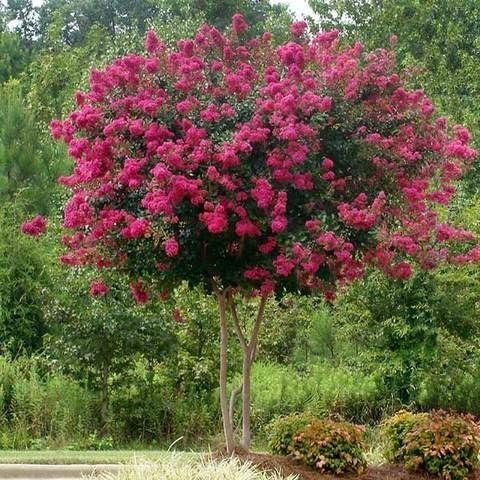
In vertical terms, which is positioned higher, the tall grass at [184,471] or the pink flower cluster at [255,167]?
the pink flower cluster at [255,167]

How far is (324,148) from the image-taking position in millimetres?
8109

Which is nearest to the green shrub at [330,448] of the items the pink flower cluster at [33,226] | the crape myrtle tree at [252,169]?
the crape myrtle tree at [252,169]

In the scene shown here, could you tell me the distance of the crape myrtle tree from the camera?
7484mm

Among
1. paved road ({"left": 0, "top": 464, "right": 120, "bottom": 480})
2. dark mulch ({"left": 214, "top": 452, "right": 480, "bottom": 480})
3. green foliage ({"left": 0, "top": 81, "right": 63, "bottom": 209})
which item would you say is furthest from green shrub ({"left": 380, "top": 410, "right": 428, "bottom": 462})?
green foliage ({"left": 0, "top": 81, "right": 63, "bottom": 209})

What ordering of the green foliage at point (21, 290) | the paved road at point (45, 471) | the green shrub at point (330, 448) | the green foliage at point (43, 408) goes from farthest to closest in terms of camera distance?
the green foliage at point (21, 290) < the green foliage at point (43, 408) < the paved road at point (45, 471) < the green shrub at point (330, 448)

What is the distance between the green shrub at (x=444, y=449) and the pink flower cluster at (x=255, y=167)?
1573 millimetres

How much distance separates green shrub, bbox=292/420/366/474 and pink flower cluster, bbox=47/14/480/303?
4.19 feet

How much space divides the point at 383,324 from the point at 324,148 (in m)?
7.62

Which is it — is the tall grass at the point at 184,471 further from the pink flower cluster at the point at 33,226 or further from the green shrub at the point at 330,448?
the pink flower cluster at the point at 33,226

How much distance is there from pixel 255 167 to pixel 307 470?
8.95 feet

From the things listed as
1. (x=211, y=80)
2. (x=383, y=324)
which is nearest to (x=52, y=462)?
(x=211, y=80)

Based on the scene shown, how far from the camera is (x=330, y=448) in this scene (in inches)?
318

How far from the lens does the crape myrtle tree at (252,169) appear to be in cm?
748

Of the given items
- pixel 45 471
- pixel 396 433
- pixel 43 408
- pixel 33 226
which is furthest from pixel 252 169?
pixel 43 408
